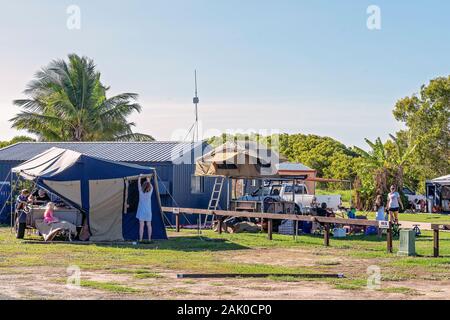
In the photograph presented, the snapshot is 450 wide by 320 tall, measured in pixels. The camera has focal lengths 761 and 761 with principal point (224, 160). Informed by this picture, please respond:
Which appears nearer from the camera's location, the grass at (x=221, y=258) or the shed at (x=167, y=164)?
the grass at (x=221, y=258)

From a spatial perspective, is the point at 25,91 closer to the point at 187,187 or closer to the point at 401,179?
the point at 187,187

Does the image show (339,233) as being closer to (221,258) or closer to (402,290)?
(221,258)

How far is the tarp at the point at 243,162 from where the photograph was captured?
25.6 meters

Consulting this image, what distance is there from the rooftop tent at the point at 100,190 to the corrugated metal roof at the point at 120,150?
7.85m

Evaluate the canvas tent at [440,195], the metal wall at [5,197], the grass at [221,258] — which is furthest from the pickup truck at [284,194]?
the canvas tent at [440,195]

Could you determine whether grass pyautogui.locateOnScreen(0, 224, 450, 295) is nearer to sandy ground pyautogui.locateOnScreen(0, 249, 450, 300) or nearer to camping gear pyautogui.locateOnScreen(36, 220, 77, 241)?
sandy ground pyautogui.locateOnScreen(0, 249, 450, 300)

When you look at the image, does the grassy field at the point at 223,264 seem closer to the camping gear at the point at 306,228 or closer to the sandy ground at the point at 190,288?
the sandy ground at the point at 190,288

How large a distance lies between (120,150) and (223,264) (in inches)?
691

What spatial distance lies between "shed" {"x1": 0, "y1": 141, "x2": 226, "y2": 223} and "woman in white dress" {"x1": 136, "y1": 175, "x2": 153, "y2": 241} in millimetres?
6691

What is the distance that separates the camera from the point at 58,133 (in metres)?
44.6

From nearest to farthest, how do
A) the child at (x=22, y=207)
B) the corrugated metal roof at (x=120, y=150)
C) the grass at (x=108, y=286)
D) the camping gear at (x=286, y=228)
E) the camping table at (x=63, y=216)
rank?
the grass at (x=108, y=286), the camping table at (x=63, y=216), the child at (x=22, y=207), the camping gear at (x=286, y=228), the corrugated metal roof at (x=120, y=150)

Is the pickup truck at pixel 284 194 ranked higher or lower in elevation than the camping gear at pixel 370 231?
higher

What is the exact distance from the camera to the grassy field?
11680 millimetres
